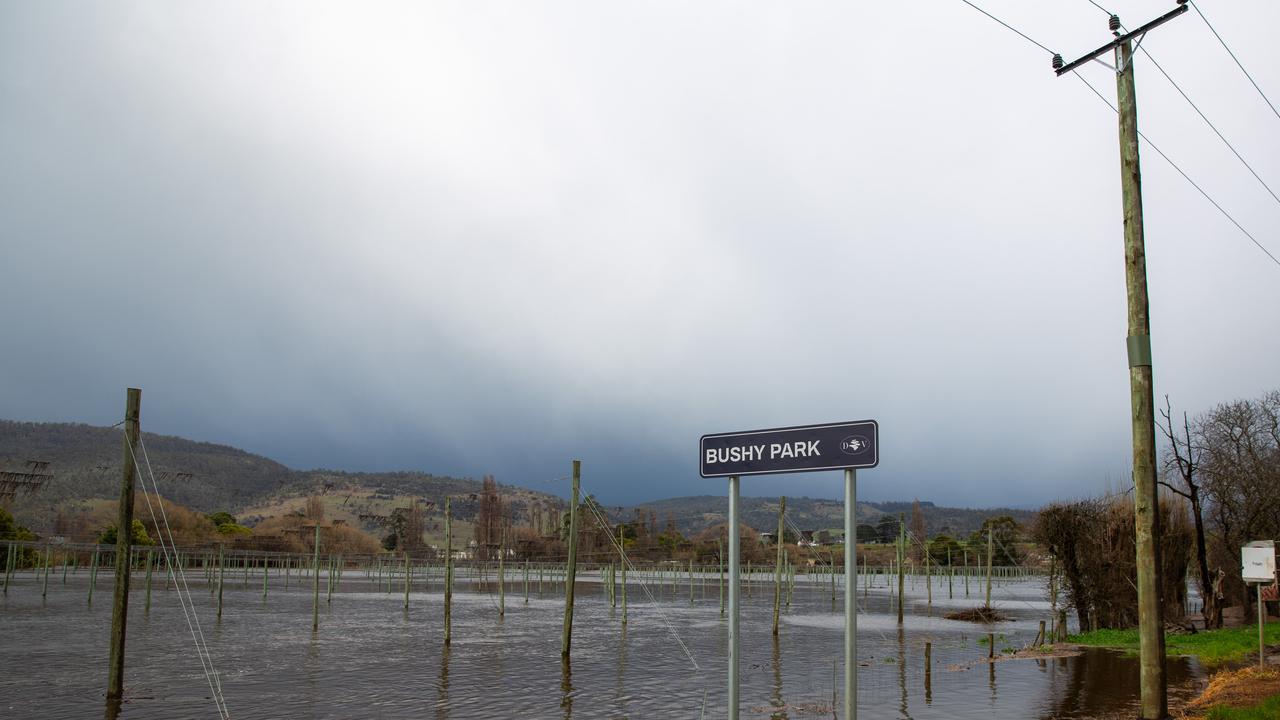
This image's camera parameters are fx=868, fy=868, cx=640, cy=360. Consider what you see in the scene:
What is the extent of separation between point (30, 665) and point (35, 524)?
159158mm

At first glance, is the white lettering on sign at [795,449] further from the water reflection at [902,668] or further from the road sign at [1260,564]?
the road sign at [1260,564]

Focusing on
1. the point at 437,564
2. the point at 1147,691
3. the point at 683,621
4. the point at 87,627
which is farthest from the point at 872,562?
the point at 1147,691

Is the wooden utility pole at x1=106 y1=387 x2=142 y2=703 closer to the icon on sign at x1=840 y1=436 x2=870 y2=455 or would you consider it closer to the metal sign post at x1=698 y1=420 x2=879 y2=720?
the metal sign post at x1=698 y1=420 x2=879 y2=720

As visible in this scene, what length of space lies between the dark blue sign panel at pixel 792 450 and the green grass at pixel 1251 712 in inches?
339

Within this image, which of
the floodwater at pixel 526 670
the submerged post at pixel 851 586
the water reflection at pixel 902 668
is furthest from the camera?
the floodwater at pixel 526 670

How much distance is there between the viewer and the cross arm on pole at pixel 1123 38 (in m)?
11.6

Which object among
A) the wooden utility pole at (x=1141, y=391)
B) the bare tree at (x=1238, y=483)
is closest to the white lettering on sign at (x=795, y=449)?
the wooden utility pole at (x=1141, y=391)

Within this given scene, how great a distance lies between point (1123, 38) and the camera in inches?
475

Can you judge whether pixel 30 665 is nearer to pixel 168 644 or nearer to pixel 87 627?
pixel 168 644

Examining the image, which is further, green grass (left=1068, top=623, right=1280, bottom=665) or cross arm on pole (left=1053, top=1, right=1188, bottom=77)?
green grass (left=1068, top=623, right=1280, bottom=665)

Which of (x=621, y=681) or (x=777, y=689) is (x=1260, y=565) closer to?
(x=777, y=689)

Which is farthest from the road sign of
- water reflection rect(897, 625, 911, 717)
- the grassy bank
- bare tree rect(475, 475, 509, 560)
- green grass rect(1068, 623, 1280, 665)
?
bare tree rect(475, 475, 509, 560)

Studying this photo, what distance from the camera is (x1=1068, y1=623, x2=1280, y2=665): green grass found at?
22.7 metres

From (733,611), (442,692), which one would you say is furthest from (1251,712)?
(442,692)
